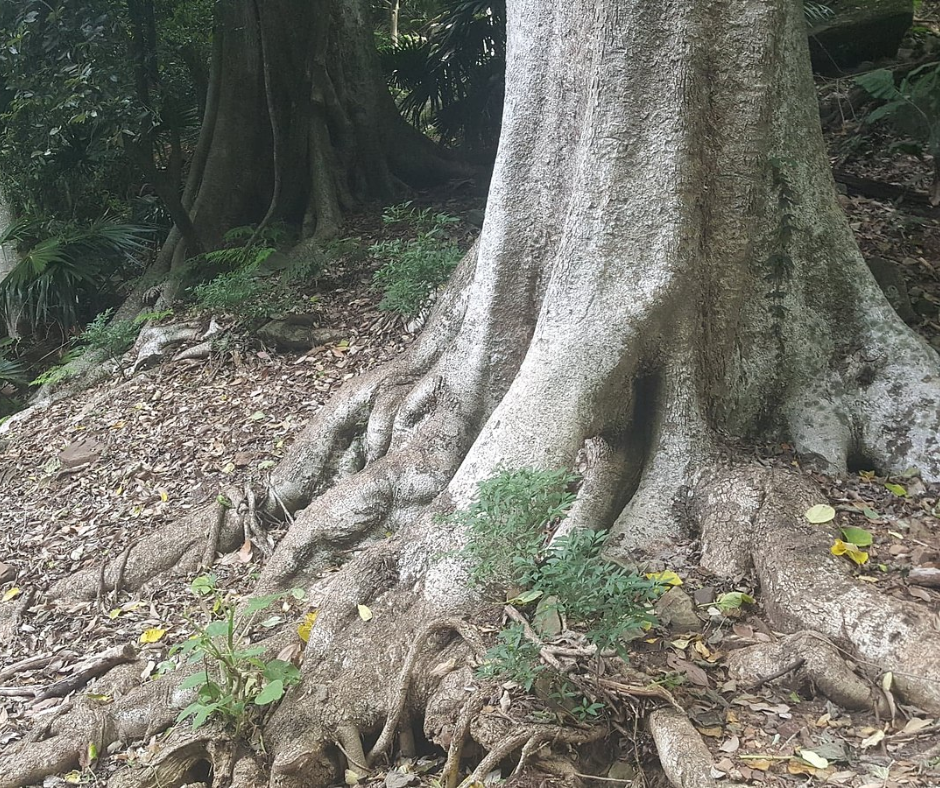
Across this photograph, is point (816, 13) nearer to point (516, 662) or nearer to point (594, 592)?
point (594, 592)

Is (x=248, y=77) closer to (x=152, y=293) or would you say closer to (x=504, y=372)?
(x=152, y=293)

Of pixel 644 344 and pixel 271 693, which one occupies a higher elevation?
pixel 644 344

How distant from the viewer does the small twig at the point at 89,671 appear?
14.1 ft

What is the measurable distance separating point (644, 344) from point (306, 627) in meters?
1.99

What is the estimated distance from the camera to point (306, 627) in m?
3.97

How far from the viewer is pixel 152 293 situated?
8.59 m

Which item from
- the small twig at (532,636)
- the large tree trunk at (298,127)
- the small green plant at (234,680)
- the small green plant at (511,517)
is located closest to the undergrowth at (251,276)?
the large tree trunk at (298,127)

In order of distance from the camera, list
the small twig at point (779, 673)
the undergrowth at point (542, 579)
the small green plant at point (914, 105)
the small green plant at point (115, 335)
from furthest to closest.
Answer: the small green plant at point (115, 335) < the small green plant at point (914, 105) < the small twig at point (779, 673) < the undergrowth at point (542, 579)

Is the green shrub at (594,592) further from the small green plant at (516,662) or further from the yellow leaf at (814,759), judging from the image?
the yellow leaf at (814,759)

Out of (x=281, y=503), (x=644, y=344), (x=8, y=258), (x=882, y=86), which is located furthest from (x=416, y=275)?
(x=8, y=258)

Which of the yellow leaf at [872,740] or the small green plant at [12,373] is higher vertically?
the small green plant at [12,373]

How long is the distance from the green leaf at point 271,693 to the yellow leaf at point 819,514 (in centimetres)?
222

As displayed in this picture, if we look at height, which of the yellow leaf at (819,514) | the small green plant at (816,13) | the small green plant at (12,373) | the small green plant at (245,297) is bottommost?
the yellow leaf at (819,514)

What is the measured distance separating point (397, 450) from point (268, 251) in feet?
11.3
